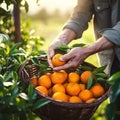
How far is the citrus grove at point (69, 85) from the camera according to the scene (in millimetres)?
2775

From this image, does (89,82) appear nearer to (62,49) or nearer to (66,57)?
(66,57)

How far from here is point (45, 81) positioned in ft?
9.57

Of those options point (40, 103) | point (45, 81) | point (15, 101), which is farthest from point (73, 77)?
point (15, 101)

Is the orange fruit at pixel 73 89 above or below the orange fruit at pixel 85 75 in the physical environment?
below

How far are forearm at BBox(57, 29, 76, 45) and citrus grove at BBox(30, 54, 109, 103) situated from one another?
0.37m

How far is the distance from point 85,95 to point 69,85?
5.9 inches

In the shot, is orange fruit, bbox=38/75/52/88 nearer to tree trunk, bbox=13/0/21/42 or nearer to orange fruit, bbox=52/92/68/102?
orange fruit, bbox=52/92/68/102

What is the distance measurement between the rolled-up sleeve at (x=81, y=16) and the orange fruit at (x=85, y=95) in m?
0.85

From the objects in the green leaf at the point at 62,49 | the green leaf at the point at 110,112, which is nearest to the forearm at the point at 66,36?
the green leaf at the point at 62,49

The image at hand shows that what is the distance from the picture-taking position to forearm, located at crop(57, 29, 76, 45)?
11.1 ft

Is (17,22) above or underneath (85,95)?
above

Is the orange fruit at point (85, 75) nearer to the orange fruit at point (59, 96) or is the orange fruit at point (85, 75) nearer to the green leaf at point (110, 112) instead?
the orange fruit at point (59, 96)

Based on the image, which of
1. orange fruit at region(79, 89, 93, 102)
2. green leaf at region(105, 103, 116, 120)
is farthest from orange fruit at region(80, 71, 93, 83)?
green leaf at region(105, 103, 116, 120)

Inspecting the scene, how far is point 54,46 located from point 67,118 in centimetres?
66
